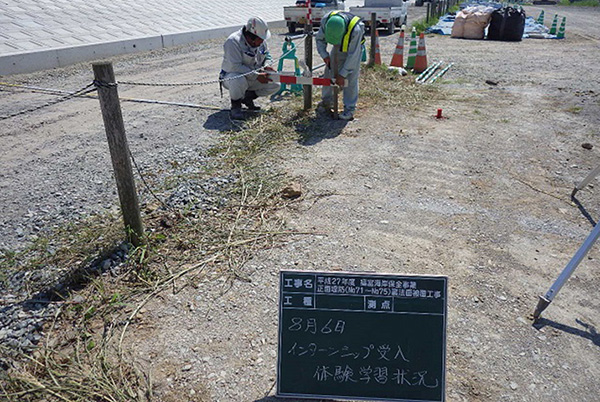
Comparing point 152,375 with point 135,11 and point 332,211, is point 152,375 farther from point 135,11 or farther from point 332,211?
point 135,11

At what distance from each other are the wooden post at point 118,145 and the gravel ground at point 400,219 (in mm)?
328

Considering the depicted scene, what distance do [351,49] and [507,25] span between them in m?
12.0

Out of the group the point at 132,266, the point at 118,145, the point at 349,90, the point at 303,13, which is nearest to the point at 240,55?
the point at 349,90

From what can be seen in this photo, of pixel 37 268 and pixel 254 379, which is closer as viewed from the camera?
pixel 254 379

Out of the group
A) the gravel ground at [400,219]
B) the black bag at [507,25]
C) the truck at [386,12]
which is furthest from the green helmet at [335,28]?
the truck at [386,12]

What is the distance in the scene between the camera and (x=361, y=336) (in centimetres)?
207

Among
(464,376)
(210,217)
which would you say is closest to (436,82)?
(210,217)

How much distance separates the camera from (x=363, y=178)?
4621mm

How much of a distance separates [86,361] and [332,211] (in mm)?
2293

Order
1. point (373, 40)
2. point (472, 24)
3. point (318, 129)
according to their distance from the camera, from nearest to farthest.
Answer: point (318, 129) → point (373, 40) → point (472, 24)

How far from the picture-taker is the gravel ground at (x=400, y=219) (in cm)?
246

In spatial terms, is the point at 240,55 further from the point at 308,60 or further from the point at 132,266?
the point at 132,266

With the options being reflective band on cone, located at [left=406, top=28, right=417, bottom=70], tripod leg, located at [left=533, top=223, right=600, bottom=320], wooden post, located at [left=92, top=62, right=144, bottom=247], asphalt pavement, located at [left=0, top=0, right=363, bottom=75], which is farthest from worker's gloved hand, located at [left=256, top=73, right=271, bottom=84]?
asphalt pavement, located at [left=0, top=0, right=363, bottom=75]

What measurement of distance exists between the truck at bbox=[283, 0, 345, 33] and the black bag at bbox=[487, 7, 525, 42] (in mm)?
6341
